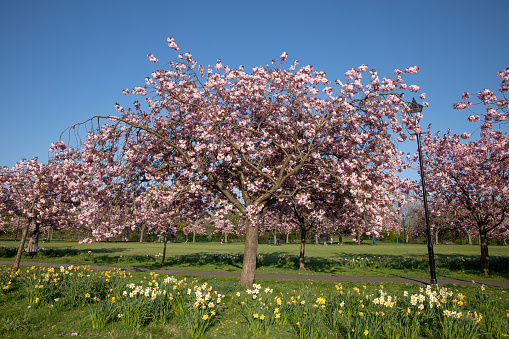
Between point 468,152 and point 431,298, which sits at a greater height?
point 468,152

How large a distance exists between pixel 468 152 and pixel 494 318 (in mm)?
14620

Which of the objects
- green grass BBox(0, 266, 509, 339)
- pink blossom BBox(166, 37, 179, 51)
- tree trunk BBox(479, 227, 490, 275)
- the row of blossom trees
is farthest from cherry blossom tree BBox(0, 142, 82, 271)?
tree trunk BBox(479, 227, 490, 275)

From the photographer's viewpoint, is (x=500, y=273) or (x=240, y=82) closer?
(x=240, y=82)

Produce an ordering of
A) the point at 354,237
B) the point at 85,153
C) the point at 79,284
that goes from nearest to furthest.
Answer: the point at 79,284
the point at 85,153
the point at 354,237

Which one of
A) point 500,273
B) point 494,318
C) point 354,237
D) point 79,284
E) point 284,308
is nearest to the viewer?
point 494,318

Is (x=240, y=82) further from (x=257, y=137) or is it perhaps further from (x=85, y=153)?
(x=85, y=153)

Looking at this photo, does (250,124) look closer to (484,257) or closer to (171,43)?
(171,43)

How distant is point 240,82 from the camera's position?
37.2 feet

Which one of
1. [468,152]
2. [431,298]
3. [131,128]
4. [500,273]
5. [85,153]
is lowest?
[500,273]

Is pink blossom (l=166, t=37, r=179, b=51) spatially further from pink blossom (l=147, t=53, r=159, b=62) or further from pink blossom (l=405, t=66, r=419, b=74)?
pink blossom (l=405, t=66, r=419, b=74)

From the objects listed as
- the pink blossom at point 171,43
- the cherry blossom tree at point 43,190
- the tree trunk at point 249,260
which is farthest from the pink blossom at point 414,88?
the cherry blossom tree at point 43,190

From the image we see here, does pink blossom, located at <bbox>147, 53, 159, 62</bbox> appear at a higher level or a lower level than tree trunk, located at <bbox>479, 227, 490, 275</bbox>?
higher

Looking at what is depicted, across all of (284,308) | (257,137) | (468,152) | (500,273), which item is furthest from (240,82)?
(500,273)

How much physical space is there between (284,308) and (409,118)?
8.00 metres
